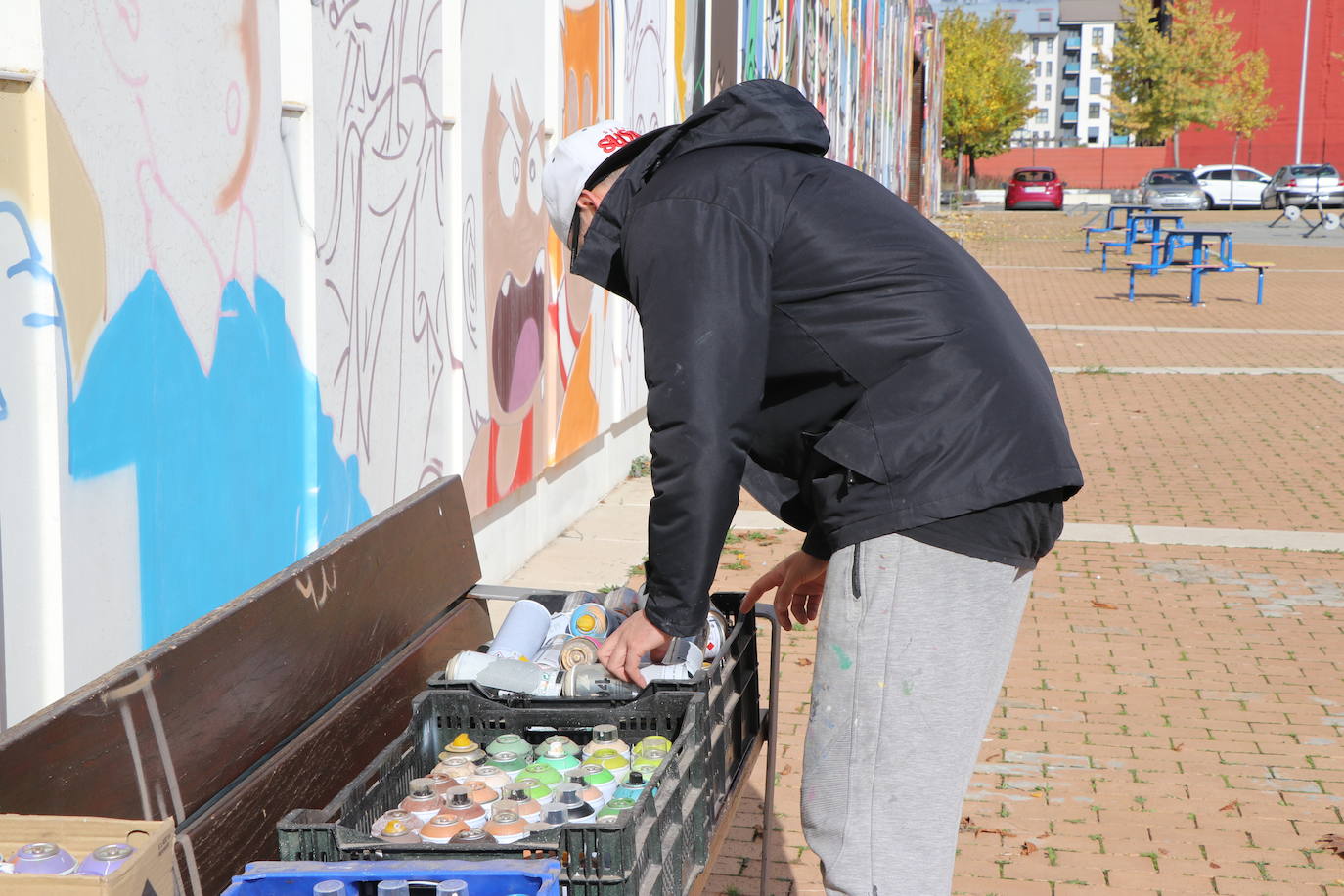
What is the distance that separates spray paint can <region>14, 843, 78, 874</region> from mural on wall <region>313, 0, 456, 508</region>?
2.60 m

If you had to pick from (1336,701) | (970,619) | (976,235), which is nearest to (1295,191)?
(976,235)

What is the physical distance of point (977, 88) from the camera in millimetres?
64812

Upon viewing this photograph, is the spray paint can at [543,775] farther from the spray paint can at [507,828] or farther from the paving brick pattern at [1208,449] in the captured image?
the paving brick pattern at [1208,449]

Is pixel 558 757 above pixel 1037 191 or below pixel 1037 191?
below

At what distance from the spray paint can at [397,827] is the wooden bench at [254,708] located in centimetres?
31

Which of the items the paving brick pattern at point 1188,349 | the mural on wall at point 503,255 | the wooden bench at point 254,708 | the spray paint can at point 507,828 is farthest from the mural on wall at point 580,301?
the paving brick pattern at point 1188,349

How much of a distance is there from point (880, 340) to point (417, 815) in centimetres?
115

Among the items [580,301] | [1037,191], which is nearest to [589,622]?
[580,301]

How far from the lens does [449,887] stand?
2062 mm

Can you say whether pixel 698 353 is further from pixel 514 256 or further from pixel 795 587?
pixel 514 256

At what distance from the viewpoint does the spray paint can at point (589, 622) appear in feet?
11.4

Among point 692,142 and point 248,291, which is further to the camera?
point 248,291

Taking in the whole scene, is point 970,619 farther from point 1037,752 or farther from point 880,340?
point 1037,752

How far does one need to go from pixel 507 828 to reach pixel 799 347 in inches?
37.5
